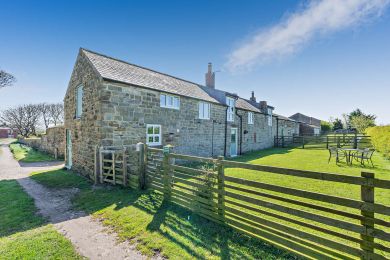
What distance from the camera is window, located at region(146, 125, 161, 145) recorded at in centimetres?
1104

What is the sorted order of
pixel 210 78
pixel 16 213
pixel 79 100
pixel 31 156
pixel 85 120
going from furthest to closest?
1. pixel 210 78
2. pixel 31 156
3. pixel 79 100
4. pixel 85 120
5. pixel 16 213

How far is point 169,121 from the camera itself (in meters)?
12.3

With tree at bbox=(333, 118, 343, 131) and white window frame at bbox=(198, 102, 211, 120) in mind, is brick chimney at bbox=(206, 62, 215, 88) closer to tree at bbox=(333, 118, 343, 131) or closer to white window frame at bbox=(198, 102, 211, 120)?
white window frame at bbox=(198, 102, 211, 120)

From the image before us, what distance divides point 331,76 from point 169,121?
39.4ft

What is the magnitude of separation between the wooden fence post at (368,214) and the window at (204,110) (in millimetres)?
12510

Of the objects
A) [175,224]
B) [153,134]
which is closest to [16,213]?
[175,224]

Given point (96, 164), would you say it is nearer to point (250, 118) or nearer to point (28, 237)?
point (28, 237)

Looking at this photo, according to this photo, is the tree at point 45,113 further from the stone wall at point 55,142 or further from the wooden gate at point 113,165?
the wooden gate at point 113,165

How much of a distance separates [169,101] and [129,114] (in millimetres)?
3244

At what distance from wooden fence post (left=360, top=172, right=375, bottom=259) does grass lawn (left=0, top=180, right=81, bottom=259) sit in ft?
15.7

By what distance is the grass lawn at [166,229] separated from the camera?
3.47 meters

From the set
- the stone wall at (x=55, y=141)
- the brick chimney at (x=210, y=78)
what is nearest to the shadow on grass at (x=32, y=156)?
the stone wall at (x=55, y=141)

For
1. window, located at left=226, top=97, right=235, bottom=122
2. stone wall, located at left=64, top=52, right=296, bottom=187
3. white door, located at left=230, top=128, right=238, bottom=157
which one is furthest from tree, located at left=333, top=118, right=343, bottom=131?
stone wall, located at left=64, top=52, right=296, bottom=187

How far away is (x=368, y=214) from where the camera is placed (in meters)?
2.64
